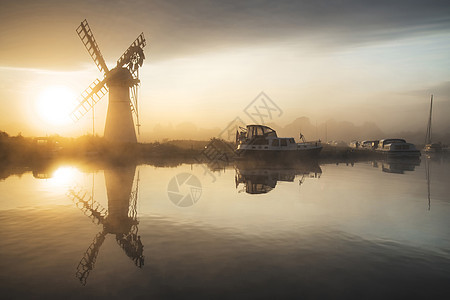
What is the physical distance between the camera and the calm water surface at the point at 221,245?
669 centimetres

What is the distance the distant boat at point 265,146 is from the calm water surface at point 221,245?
85.0 feet

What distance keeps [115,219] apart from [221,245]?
192 inches

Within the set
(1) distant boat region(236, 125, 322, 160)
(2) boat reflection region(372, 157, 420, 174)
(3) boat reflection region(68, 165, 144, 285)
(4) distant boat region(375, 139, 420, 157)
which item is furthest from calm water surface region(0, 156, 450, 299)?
(4) distant boat region(375, 139, 420, 157)

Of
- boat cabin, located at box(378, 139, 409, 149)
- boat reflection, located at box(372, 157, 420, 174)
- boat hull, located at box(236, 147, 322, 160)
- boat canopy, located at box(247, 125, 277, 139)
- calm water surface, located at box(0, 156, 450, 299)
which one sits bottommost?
calm water surface, located at box(0, 156, 450, 299)

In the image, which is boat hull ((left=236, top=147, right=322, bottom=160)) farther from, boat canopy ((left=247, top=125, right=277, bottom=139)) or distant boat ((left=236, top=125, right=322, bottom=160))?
boat canopy ((left=247, top=125, right=277, bottom=139))

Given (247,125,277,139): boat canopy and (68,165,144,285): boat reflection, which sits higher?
(247,125,277,139): boat canopy

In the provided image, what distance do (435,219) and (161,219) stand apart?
11361mm

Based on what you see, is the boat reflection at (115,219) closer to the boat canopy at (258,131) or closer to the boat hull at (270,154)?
the boat hull at (270,154)

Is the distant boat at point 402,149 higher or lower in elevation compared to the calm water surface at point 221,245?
higher

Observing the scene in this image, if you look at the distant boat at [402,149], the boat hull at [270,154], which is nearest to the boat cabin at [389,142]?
the distant boat at [402,149]

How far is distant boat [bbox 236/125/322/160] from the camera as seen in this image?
43.2 m

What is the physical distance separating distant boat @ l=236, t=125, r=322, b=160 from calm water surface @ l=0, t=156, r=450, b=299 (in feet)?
85.0

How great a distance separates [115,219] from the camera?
11.8 metres

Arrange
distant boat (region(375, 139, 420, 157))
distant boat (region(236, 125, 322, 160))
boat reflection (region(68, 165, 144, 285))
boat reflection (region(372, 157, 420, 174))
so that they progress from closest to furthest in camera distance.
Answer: boat reflection (region(68, 165, 144, 285)), boat reflection (region(372, 157, 420, 174)), distant boat (region(236, 125, 322, 160)), distant boat (region(375, 139, 420, 157))
